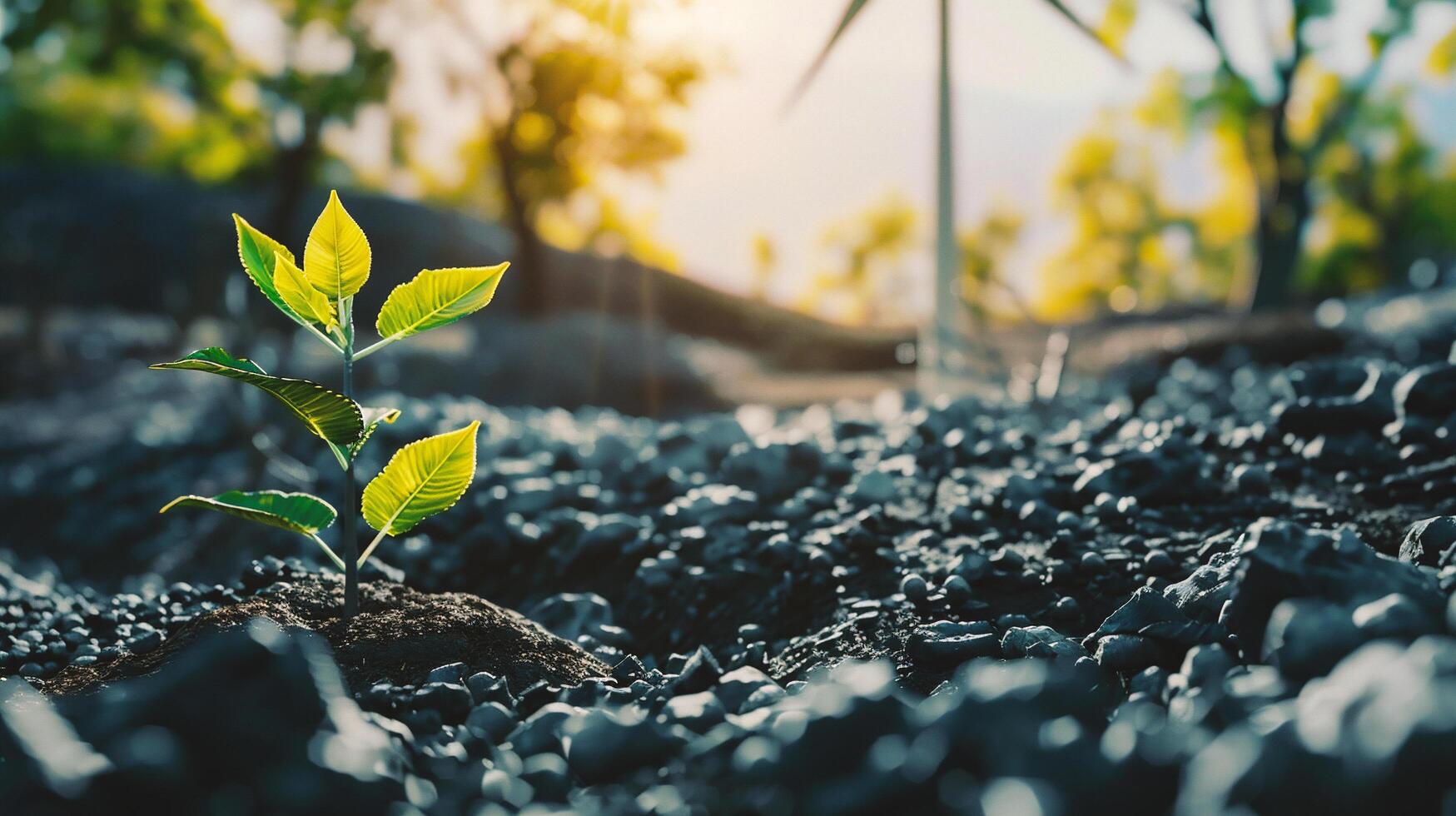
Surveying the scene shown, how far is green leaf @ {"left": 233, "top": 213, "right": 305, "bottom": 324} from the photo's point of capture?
2.44 m

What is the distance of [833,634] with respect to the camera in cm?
293

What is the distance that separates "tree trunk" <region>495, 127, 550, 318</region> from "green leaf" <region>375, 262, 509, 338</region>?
1472 centimetres

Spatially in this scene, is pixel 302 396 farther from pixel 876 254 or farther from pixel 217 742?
pixel 876 254

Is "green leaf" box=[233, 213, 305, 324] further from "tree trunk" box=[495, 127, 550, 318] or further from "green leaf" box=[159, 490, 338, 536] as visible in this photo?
"tree trunk" box=[495, 127, 550, 318]

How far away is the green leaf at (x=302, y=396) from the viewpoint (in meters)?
2.31

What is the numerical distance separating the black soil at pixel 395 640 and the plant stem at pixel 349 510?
6 centimetres

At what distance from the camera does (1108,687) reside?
223 centimetres

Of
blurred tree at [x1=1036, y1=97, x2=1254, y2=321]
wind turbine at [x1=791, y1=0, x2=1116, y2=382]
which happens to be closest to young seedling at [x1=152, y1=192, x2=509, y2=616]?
wind turbine at [x1=791, y1=0, x2=1116, y2=382]

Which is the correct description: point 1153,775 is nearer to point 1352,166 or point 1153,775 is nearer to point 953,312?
point 953,312

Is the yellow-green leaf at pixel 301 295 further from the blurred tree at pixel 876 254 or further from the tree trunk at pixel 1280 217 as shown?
the blurred tree at pixel 876 254

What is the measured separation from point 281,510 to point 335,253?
2.36ft

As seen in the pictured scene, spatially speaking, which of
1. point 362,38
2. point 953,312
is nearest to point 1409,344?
point 953,312

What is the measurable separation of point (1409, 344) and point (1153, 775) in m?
11.8

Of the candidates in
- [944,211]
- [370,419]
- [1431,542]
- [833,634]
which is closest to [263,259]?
[370,419]
